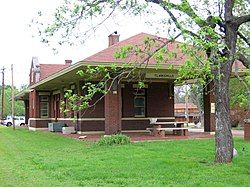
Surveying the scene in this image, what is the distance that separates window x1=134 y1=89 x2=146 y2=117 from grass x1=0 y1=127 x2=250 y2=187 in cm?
1139

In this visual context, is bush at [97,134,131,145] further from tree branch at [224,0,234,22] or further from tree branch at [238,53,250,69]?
tree branch at [224,0,234,22]

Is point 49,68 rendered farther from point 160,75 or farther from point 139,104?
point 160,75

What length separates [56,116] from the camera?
35.3m

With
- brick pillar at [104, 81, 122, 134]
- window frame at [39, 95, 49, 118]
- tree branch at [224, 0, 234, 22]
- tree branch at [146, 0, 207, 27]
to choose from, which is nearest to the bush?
brick pillar at [104, 81, 122, 134]

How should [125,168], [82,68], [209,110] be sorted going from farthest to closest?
[209,110]
[82,68]
[125,168]

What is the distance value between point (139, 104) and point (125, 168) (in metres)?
16.3

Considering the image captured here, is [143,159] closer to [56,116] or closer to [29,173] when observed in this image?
[29,173]

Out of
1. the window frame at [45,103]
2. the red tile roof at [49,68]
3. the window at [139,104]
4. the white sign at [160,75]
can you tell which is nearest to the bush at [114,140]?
the white sign at [160,75]

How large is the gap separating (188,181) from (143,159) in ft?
12.0

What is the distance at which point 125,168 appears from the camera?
456 inches

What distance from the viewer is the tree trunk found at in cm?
1225

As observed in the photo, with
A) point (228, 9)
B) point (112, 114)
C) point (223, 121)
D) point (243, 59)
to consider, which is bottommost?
point (223, 121)

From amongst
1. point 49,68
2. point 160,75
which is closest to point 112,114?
point 160,75

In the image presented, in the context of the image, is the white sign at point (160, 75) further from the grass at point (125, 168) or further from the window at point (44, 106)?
the window at point (44, 106)
